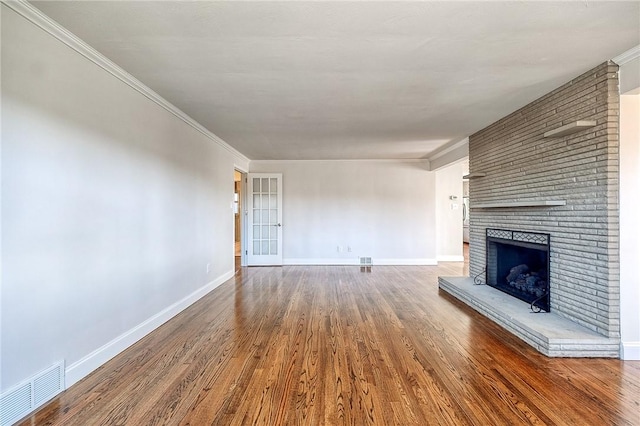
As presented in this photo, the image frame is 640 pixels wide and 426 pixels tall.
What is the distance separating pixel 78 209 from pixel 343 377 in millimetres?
2236

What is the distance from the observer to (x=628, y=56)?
234 centimetres

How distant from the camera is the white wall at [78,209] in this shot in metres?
1.74

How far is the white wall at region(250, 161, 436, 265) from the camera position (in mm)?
6926

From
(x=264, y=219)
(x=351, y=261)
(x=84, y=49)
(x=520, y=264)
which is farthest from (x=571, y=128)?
(x=264, y=219)

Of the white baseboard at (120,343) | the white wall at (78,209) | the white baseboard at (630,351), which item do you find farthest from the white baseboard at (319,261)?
the white baseboard at (630,351)

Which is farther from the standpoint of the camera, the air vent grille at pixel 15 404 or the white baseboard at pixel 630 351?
the white baseboard at pixel 630 351

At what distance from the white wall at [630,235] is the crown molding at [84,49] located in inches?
162

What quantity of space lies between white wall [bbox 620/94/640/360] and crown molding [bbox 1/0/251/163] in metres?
4.12

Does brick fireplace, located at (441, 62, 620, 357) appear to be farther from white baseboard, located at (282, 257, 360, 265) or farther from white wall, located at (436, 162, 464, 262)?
white wall, located at (436, 162, 464, 262)

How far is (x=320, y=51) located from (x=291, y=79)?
0.53 m

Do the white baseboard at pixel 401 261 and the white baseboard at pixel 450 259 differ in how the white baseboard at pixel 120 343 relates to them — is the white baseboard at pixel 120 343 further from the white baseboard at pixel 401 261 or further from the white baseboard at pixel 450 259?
the white baseboard at pixel 450 259

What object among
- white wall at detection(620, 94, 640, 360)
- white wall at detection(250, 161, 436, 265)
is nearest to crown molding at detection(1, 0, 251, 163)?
white wall at detection(250, 161, 436, 265)

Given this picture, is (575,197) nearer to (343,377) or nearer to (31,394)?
(343,377)

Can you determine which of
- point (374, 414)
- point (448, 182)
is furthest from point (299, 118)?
point (448, 182)
